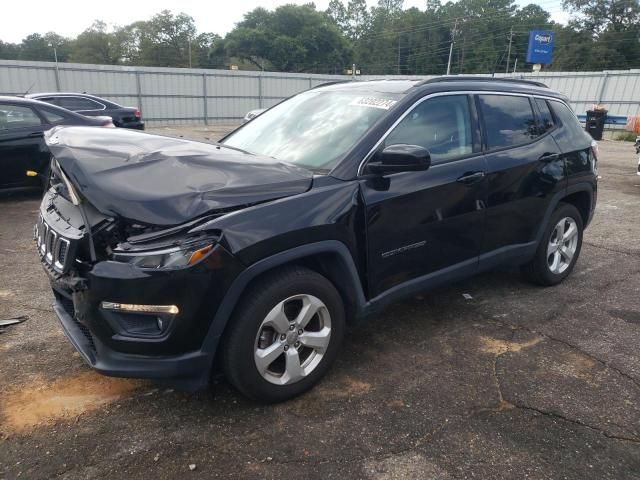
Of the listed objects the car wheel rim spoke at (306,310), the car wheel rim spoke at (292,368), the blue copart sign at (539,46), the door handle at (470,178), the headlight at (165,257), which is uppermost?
the blue copart sign at (539,46)

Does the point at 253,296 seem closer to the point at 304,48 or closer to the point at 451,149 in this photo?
the point at 451,149

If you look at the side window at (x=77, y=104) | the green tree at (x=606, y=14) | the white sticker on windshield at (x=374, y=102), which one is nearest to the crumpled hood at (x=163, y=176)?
the white sticker on windshield at (x=374, y=102)

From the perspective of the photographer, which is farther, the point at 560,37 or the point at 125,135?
the point at 560,37

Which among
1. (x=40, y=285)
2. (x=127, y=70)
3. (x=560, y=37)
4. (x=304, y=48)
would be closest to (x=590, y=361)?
(x=40, y=285)

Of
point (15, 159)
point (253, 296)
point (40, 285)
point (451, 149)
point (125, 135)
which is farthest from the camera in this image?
point (15, 159)

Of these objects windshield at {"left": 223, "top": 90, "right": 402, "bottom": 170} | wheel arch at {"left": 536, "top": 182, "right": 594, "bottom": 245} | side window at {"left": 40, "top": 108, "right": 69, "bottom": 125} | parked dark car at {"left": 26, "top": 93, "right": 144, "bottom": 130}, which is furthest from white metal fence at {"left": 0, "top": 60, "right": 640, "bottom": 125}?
wheel arch at {"left": 536, "top": 182, "right": 594, "bottom": 245}

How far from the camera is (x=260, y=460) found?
2400mm

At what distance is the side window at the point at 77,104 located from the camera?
37.8 feet

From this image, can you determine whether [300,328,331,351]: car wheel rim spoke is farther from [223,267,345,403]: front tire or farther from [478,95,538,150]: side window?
[478,95,538,150]: side window

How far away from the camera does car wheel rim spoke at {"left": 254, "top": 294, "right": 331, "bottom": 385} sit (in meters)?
2.65

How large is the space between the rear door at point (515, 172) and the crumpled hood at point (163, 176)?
64.9 inches

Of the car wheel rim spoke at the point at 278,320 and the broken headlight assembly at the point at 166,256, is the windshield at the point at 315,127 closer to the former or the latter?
the car wheel rim spoke at the point at 278,320

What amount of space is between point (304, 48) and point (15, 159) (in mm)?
72428

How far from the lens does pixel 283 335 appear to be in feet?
8.90
